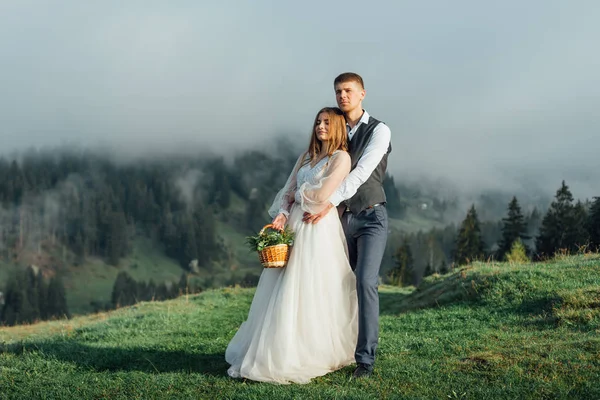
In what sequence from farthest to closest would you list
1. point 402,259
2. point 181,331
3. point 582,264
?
point 402,259 → point 582,264 → point 181,331

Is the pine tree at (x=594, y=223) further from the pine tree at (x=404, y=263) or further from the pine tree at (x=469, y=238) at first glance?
the pine tree at (x=404, y=263)

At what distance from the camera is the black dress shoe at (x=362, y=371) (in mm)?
8416

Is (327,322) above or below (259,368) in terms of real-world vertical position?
above

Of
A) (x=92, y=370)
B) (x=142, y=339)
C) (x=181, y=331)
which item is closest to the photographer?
(x=92, y=370)

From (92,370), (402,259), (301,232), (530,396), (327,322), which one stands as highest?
(301,232)

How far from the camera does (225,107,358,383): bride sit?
8.20 m

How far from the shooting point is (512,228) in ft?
234

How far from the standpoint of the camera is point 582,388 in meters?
7.71

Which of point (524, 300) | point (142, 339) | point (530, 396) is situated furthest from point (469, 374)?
point (142, 339)

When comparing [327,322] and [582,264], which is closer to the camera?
[327,322]

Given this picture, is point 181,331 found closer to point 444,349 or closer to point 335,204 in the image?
point 444,349

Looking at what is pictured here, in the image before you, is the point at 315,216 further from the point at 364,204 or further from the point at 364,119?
the point at 364,119

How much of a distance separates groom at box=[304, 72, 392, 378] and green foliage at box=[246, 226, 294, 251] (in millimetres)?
Answer: 365

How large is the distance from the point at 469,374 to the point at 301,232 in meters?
3.15
